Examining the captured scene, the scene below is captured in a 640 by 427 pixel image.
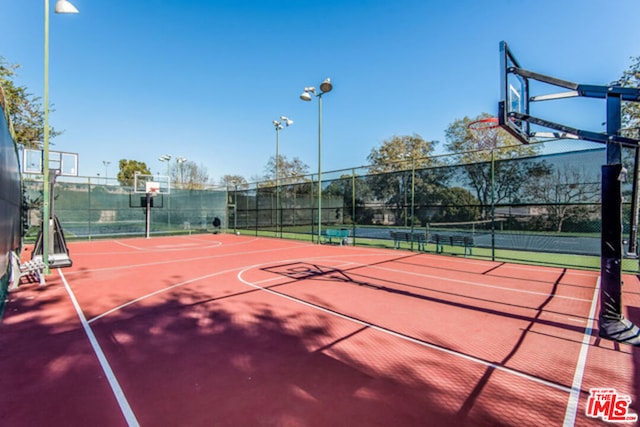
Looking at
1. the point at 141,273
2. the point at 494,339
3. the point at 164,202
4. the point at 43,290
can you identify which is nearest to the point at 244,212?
the point at 164,202

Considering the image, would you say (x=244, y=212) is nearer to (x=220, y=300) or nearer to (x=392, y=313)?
(x=220, y=300)

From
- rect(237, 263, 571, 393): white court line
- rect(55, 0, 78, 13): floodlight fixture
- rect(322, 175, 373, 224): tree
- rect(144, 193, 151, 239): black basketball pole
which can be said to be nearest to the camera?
rect(237, 263, 571, 393): white court line

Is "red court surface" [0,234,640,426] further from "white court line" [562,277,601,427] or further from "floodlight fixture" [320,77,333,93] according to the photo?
"floodlight fixture" [320,77,333,93]

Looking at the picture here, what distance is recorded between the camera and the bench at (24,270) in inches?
262

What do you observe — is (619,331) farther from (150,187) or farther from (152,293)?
(150,187)

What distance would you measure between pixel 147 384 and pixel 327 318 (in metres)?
2.68

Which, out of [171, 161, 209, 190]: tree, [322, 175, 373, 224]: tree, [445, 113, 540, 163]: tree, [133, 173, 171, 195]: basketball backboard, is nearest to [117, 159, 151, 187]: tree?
[171, 161, 209, 190]: tree

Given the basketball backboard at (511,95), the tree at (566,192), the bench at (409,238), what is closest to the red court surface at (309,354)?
the basketball backboard at (511,95)

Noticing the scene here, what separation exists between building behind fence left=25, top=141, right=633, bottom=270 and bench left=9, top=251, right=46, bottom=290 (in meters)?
6.41

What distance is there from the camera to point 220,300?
6.04 metres

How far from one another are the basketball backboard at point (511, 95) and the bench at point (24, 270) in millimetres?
10531

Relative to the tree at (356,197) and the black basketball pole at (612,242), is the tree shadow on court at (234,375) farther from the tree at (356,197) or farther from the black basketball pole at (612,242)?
the tree at (356,197)

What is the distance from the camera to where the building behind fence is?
11102 millimetres

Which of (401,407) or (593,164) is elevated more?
(593,164)
